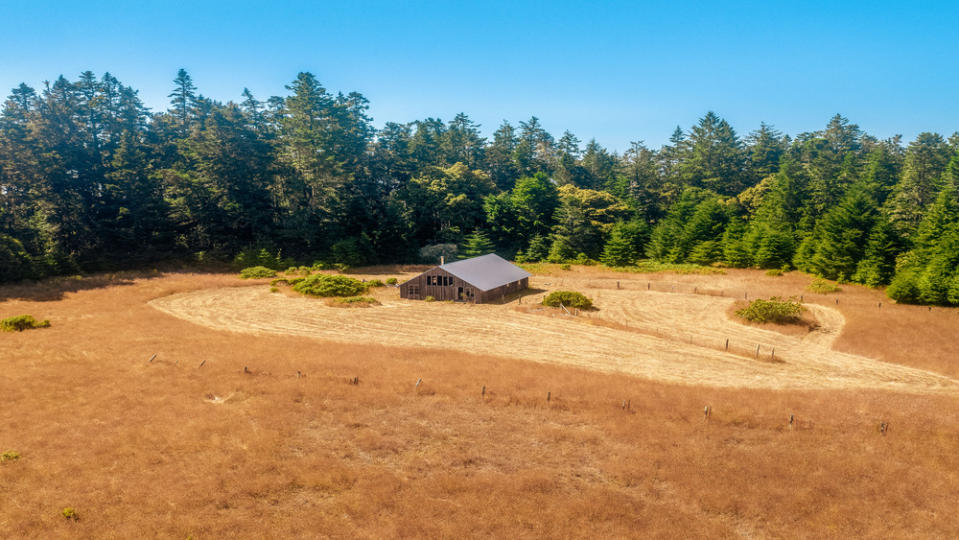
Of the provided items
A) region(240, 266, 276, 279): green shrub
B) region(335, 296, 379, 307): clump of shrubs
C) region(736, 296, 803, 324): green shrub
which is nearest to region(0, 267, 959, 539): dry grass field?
region(736, 296, 803, 324): green shrub

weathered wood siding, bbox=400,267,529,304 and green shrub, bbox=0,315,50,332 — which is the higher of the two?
weathered wood siding, bbox=400,267,529,304

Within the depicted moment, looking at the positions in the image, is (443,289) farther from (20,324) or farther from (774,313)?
(20,324)

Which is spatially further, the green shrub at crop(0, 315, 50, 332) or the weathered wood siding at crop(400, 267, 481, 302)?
the weathered wood siding at crop(400, 267, 481, 302)

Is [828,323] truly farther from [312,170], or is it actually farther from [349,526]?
[312,170]

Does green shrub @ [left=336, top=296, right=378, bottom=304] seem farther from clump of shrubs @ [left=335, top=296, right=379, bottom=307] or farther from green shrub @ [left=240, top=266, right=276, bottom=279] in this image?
green shrub @ [left=240, top=266, right=276, bottom=279]

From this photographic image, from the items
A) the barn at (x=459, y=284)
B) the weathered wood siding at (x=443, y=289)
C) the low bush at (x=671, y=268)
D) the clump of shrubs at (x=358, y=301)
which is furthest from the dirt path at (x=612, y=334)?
the low bush at (x=671, y=268)

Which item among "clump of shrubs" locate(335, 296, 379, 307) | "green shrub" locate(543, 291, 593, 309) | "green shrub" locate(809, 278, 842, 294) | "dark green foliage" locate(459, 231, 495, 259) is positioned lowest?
"clump of shrubs" locate(335, 296, 379, 307)

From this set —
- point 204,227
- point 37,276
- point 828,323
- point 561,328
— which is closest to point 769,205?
point 828,323

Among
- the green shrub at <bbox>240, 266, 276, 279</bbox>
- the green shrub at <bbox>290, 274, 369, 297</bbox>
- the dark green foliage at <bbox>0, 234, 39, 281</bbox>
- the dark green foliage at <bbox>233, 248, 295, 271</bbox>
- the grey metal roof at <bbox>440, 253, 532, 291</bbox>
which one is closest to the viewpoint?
the dark green foliage at <bbox>0, 234, 39, 281</bbox>
